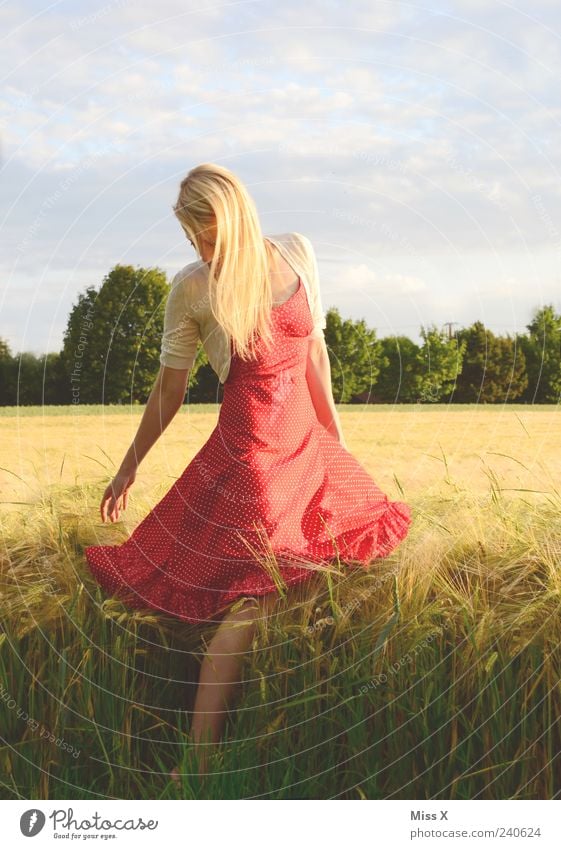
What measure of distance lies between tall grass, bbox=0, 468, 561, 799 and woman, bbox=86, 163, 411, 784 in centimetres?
11

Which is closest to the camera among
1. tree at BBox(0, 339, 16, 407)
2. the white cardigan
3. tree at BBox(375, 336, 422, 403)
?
the white cardigan

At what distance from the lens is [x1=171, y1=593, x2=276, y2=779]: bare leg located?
303 cm

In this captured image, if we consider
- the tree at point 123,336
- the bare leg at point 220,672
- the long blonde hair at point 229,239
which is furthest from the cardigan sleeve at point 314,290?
the tree at point 123,336

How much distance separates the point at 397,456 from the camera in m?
10.1

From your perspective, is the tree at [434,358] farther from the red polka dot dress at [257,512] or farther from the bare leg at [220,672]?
the bare leg at [220,672]

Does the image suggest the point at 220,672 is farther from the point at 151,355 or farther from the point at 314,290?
the point at 151,355

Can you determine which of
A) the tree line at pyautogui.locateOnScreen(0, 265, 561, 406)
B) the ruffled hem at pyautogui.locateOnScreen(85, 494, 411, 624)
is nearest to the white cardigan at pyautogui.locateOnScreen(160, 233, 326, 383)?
the ruffled hem at pyautogui.locateOnScreen(85, 494, 411, 624)

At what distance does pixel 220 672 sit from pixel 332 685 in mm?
388

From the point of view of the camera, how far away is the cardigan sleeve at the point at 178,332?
3.22 m

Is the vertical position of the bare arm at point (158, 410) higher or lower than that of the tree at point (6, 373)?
lower

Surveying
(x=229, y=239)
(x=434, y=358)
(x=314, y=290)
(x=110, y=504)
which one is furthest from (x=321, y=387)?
(x=434, y=358)

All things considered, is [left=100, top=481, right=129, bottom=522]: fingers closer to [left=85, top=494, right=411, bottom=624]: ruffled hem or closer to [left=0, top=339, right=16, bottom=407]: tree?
[left=85, top=494, right=411, bottom=624]: ruffled hem

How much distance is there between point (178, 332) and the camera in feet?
10.7
